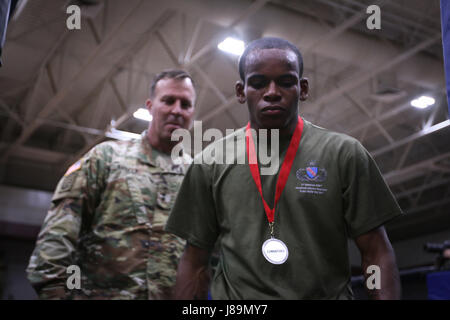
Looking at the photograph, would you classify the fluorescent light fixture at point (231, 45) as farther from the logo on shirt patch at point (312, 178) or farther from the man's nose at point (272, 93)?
the logo on shirt patch at point (312, 178)

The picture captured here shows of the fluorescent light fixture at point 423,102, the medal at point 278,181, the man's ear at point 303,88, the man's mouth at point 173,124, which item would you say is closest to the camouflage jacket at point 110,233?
the man's mouth at point 173,124

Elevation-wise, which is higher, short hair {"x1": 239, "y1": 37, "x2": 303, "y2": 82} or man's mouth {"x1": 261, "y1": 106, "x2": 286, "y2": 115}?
short hair {"x1": 239, "y1": 37, "x2": 303, "y2": 82}

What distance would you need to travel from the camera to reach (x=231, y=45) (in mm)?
7148

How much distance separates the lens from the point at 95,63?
8.13 meters

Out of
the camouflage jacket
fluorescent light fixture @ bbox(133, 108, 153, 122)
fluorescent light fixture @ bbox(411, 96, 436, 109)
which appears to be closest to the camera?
the camouflage jacket

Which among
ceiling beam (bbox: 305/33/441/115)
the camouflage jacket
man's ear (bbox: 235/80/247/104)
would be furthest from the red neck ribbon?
ceiling beam (bbox: 305/33/441/115)

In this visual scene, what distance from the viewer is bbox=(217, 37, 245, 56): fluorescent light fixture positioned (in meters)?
7.04

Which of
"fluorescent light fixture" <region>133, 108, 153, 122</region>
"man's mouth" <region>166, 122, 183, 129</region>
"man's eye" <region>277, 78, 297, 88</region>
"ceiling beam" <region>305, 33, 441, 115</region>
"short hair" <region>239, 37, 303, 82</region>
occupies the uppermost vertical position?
"ceiling beam" <region>305, 33, 441, 115</region>

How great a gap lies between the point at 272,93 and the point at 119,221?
48.1 inches

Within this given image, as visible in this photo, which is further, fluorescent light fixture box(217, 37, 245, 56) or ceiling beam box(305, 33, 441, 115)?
fluorescent light fixture box(217, 37, 245, 56)

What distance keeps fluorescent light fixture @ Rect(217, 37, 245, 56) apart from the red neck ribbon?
584 cm

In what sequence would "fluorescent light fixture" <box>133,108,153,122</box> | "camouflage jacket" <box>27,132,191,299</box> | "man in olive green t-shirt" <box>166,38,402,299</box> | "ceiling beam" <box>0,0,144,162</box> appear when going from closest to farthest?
"man in olive green t-shirt" <box>166,38,402,299</box>
"camouflage jacket" <box>27,132,191,299</box>
"ceiling beam" <box>0,0,144,162</box>
"fluorescent light fixture" <box>133,108,153,122</box>

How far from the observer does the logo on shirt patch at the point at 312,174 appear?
1.24 m

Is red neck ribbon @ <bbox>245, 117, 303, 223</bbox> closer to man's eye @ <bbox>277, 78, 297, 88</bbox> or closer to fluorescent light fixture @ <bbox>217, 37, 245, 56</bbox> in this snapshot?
man's eye @ <bbox>277, 78, 297, 88</bbox>
